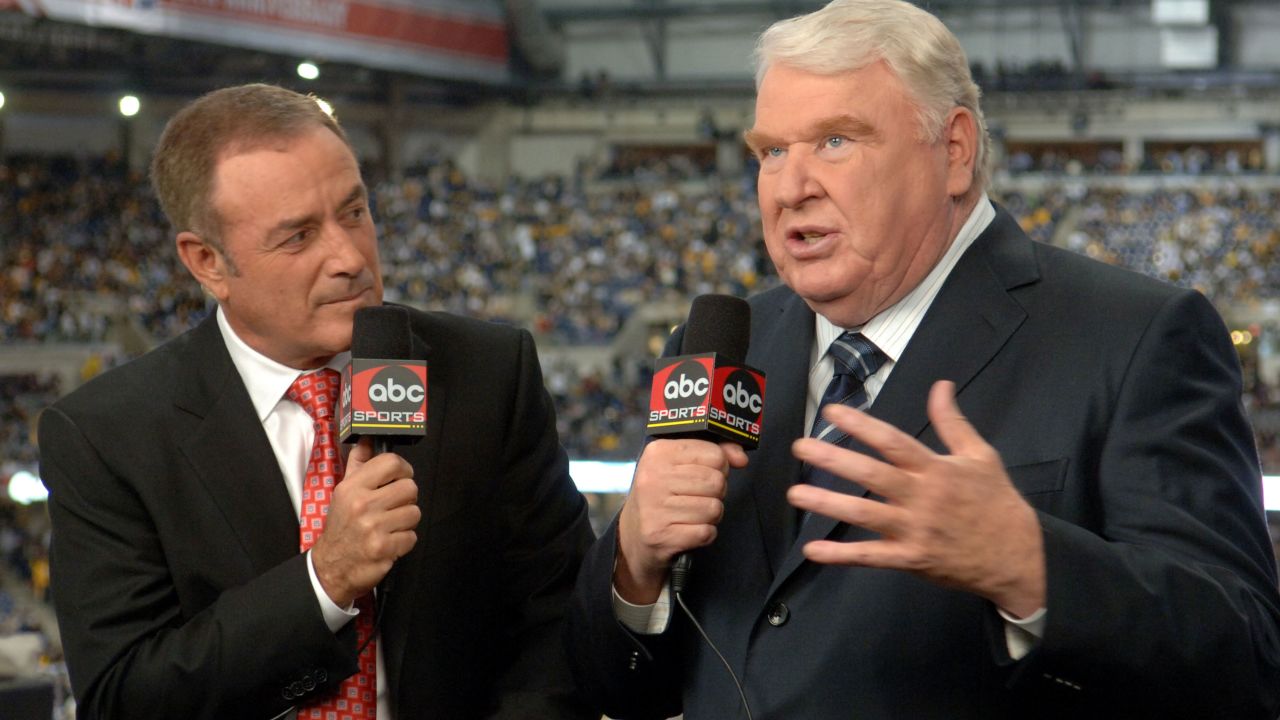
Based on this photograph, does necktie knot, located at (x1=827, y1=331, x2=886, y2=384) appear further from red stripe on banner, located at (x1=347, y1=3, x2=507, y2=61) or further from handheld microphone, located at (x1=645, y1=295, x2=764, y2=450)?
red stripe on banner, located at (x1=347, y1=3, x2=507, y2=61)

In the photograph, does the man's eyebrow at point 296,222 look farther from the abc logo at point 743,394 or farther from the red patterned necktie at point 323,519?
the abc logo at point 743,394

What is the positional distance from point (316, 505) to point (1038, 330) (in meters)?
1.05

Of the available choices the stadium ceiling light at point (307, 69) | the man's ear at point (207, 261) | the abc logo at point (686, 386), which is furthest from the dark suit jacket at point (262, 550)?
the stadium ceiling light at point (307, 69)

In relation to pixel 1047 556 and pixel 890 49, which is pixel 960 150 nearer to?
pixel 890 49

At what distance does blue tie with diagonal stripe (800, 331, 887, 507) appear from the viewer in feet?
6.16

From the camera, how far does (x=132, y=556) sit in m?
2.03

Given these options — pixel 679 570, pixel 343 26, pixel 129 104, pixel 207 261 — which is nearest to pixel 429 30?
pixel 343 26

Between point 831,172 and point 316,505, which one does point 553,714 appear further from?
point 831,172

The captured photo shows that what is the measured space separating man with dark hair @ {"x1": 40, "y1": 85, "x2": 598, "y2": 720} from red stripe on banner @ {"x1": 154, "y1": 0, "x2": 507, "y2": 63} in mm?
21531

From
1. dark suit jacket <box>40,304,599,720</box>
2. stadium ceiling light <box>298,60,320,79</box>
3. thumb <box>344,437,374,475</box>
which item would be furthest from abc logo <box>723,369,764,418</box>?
stadium ceiling light <box>298,60,320,79</box>

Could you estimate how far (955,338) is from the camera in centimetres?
182

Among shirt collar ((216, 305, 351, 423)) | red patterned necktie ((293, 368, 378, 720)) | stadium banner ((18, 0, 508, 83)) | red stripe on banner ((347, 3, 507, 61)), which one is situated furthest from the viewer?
red stripe on banner ((347, 3, 507, 61))

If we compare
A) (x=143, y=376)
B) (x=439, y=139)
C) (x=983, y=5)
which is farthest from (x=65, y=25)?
(x=143, y=376)

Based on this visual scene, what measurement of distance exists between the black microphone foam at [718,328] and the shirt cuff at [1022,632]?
1.62ft
